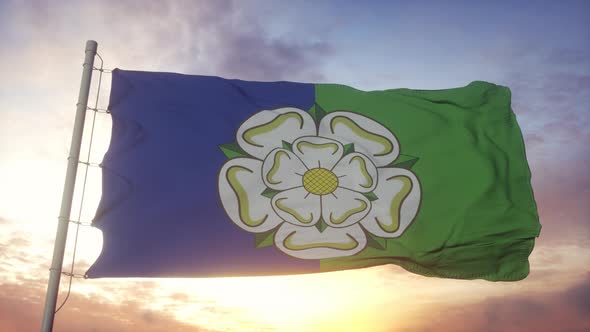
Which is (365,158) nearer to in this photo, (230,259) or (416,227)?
(416,227)

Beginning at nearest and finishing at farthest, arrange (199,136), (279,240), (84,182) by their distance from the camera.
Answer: (84,182), (279,240), (199,136)

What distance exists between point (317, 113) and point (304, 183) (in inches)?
57.6

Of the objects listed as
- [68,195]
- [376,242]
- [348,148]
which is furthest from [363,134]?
[68,195]

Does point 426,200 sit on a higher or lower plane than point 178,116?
lower

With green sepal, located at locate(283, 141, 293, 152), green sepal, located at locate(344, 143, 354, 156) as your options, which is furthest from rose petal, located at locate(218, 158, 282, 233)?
green sepal, located at locate(344, 143, 354, 156)

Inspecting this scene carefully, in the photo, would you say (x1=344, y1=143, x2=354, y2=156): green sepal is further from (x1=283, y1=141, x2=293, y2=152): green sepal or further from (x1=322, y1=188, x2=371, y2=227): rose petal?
(x1=283, y1=141, x2=293, y2=152): green sepal

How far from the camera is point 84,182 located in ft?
28.1

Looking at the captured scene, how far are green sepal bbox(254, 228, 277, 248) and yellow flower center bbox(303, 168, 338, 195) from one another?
3.26 feet

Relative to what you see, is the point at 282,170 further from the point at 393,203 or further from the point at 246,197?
the point at 393,203

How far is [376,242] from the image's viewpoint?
368 inches

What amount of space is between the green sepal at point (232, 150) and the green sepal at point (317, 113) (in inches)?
57.7

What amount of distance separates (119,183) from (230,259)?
202cm

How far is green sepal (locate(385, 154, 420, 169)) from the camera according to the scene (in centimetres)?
1013

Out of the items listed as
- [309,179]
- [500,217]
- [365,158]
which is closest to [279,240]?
[309,179]
